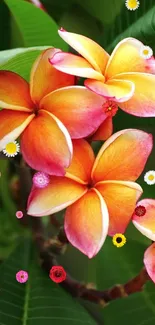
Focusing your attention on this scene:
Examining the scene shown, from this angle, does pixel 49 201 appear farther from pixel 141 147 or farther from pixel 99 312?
pixel 99 312

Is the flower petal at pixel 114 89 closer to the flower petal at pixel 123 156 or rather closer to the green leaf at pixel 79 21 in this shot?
the flower petal at pixel 123 156

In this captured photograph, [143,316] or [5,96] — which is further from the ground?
[5,96]

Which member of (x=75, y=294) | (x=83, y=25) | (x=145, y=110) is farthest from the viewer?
(x=83, y=25)

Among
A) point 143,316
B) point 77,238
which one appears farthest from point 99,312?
point 77,238

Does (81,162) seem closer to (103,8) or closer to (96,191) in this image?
(96,191)


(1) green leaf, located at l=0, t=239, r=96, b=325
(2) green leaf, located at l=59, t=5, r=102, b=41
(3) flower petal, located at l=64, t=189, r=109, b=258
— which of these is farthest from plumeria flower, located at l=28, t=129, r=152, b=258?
(2) green leaf, located at l=59, t=5, r=102, b=41

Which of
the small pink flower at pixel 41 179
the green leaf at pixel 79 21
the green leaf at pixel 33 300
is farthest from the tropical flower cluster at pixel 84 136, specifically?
the green leaf at pixel 79 21

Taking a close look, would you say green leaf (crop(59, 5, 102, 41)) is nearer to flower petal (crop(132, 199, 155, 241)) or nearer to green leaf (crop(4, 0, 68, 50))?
green leaf (crop(4, 0, 68, 50))

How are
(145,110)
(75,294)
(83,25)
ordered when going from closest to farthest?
(145,110) < (75,294) < (83,25)
